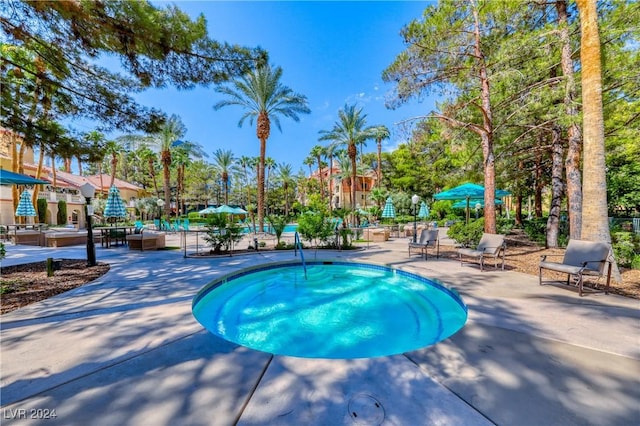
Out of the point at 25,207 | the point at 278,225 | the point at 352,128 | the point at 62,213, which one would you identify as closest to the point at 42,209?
the point at 62,213

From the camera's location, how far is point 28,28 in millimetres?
4676

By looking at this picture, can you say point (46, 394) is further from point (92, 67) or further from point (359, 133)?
point (359, 133)

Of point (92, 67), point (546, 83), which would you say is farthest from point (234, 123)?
point (546, 83)

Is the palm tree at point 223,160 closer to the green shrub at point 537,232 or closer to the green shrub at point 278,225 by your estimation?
the green shrub at point 278,225

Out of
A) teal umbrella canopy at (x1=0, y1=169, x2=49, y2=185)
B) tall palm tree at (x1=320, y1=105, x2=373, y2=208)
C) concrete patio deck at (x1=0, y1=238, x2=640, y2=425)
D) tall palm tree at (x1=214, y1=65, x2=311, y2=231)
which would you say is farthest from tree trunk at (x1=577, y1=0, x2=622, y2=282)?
tall palm tree at (x1=320, y1=105, x2=373, y2=208)

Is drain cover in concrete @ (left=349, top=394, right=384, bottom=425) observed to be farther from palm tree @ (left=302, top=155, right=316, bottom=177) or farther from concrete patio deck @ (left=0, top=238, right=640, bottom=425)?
palm tree @ (left=302, top=155, right=316, bottom=177)

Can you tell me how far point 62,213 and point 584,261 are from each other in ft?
125

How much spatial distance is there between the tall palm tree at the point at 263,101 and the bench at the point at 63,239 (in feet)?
29.9

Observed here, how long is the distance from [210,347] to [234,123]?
18.0m

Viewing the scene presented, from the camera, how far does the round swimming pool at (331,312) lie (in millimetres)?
4047

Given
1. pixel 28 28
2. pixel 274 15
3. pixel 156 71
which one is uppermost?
pixel 274 15

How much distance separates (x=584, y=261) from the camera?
468 cm

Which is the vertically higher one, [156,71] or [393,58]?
[393,58]

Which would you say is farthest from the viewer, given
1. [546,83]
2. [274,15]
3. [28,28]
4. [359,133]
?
[359,133]
